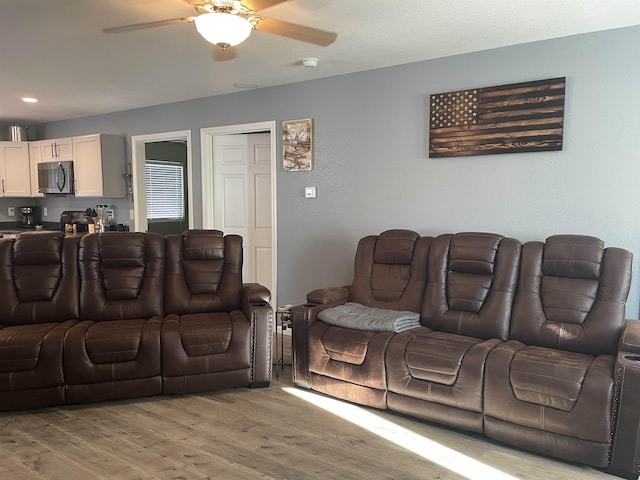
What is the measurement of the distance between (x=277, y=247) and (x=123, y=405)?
7.14 feet

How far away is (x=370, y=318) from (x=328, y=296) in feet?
1.67

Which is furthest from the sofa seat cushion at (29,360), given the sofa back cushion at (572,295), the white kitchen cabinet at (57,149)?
the white kitchen cabinet at (57,149)

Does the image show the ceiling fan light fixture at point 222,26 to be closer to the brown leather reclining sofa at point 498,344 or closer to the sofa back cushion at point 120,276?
the brown leather reclining sofa at point 498,344

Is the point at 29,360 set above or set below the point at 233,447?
above

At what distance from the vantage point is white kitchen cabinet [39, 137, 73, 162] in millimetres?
6422

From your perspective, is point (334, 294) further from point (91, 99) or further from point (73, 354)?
point (91, 99)

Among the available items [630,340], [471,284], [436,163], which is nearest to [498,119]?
[436,163]

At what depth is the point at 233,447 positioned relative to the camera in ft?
8.85

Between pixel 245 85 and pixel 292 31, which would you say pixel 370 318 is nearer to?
pixel 292 31

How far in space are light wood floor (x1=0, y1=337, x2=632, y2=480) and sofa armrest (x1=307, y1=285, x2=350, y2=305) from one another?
77cm

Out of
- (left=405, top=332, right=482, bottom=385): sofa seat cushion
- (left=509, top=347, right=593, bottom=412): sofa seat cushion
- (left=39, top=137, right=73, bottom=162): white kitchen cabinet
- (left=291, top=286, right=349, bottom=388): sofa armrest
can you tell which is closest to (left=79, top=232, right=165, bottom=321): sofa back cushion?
(left=291, top=286, right=349, bottom=388): sofa armrest

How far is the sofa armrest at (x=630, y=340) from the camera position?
2482 millimetres

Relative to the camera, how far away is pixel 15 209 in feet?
24.4

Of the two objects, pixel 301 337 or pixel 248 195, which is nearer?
pixel 301 337
